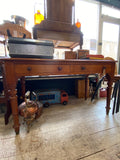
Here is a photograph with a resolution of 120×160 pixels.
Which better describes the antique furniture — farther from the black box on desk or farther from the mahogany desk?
the mahogany desk

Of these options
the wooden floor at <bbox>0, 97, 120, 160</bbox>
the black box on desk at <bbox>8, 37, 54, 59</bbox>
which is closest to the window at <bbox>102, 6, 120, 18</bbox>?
the black box on desk at <bbox>8, 37, 54, 59</bbox>

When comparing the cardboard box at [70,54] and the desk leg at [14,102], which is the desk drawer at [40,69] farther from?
the cardboard box at [70,54]

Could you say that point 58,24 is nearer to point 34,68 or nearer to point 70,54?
point 70,54

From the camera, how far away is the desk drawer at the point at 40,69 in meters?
0.73

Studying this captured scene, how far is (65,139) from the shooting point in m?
0.75

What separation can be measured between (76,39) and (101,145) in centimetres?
136

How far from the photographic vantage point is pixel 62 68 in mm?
833

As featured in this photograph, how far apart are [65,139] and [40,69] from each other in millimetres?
683

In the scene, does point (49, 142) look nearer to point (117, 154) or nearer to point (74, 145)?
point (74, 145)

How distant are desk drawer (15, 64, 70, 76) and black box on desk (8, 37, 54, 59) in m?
0.10

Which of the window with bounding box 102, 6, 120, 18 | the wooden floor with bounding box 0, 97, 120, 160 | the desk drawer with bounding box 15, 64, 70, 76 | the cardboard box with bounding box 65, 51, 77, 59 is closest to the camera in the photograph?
the wooden floor with bounding box 0, 97, 120, 160

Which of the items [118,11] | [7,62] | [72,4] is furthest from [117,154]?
[118,11]

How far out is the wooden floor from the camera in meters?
0.61

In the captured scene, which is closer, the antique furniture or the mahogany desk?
the mahogany desk
